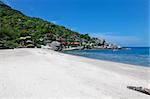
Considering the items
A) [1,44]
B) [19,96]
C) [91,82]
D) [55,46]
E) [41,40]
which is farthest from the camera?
[41,40]

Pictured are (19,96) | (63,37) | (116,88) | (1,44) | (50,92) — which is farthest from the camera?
(63,37)

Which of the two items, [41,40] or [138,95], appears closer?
[138,95]

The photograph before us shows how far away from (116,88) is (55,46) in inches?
2207

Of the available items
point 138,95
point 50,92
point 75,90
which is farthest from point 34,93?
point 138,95

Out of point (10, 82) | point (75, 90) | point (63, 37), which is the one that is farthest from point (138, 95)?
point (63, 37)

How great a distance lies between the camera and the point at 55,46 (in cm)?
6425

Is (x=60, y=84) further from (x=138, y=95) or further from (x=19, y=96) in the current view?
(x=138, y=95)

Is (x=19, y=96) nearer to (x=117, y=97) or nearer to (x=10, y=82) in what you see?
(x=10, y=82)

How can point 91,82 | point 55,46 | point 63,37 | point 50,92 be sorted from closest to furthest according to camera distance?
1. point 50,92
2. point 91,82
3. point 55,46
4. point 63,37

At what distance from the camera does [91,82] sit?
30.9ft

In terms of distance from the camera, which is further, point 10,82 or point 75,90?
point 10,82

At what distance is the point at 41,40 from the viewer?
71062mm

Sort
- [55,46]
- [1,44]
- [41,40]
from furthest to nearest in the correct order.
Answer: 1. [41,40]
2. [55,46]
3. [1,44]

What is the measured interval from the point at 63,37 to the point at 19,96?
82.0 metres
